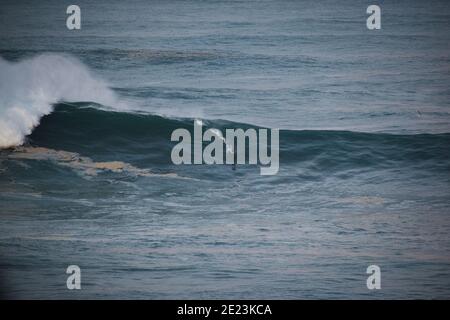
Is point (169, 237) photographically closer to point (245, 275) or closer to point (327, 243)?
point (245, 275)

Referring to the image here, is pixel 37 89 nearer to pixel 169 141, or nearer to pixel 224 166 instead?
pixel 169 141

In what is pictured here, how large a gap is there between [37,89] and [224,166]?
7.45 feet

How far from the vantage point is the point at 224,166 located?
9.42 meters

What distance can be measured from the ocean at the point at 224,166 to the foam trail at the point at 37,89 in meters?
0.02

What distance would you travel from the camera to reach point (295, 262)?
27.0 ft

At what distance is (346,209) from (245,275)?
135cm

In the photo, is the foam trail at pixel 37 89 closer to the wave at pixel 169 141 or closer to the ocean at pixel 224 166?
the ocean at pixel 224 166

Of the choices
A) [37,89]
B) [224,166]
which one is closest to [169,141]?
[224,166]

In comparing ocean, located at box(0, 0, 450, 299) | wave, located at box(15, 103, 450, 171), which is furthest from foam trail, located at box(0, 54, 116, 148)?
wave, located at box(15, 103, 450, 171)

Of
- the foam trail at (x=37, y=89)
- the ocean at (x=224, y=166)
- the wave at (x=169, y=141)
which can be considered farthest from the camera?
the wave at (x=169, y=141)

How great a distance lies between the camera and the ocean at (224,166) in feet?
26.7

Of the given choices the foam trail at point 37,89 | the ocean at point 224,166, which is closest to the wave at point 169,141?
the ocean at point 224,166
